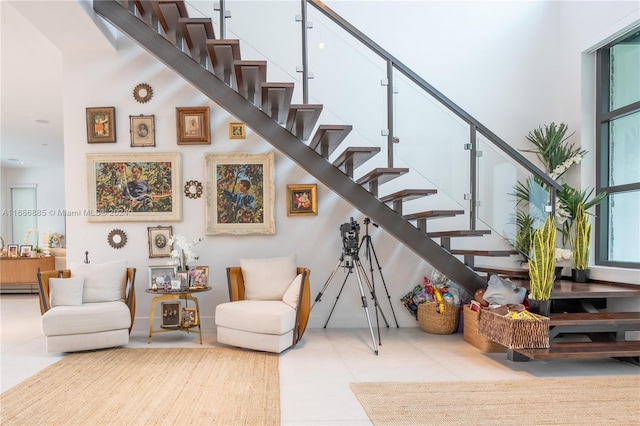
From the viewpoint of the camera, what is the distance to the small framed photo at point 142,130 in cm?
489

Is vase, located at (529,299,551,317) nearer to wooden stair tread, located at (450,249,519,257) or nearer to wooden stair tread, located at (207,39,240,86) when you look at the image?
wooden stair tread, located at (450,249,519,257)

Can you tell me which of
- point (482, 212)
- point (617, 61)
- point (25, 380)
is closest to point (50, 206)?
point (25, 380)

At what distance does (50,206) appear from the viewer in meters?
12.5

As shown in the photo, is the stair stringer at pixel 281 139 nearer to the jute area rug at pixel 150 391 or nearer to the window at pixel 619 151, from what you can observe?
the window at pixel 619 151

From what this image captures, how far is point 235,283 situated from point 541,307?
2.90 metres

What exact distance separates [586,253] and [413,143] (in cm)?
216

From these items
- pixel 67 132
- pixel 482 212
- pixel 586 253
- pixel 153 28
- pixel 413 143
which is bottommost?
pixel 586 253

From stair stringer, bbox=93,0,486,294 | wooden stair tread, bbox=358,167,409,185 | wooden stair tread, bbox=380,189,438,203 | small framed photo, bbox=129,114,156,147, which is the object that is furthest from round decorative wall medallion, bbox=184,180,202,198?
wooden stair tread, bbox=380,189,438,203

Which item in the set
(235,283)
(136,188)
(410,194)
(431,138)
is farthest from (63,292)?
(431,138)

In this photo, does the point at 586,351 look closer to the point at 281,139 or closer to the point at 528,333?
the point at 528,333

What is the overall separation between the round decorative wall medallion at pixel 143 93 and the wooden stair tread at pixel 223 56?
4.19 ft

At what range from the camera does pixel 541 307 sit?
11.6ft

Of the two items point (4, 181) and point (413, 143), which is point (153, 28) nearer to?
point (413, 143)

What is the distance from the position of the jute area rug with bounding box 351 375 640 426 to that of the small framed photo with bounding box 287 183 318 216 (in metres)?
2.32
